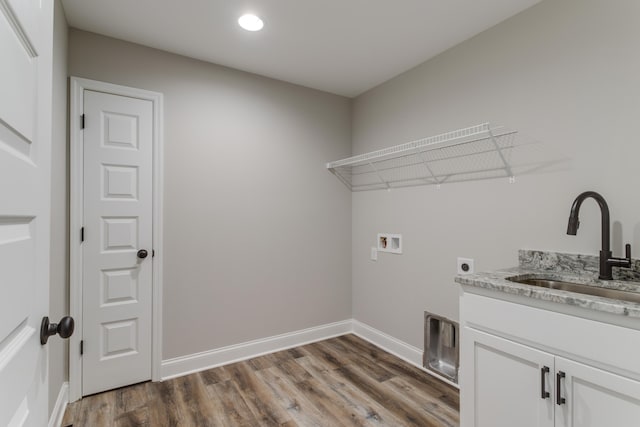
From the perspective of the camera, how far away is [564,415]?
1245 mm

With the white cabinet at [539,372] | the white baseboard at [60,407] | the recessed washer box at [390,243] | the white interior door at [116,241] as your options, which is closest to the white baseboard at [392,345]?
the recessed washer box at [390,243]

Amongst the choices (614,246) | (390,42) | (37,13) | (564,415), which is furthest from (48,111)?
(614,246)

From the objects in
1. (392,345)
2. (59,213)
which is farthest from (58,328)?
(392,345)

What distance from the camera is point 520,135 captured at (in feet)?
6.54

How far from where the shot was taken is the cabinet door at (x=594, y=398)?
1098 mm

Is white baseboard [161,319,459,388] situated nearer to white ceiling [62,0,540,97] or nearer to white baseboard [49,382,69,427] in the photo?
white baseboard [49,382,69,427]

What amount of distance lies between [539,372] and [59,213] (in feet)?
8.41

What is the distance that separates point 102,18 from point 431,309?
118 inches

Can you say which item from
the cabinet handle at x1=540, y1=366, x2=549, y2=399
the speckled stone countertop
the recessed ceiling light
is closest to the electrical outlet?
the speckled stone countertop

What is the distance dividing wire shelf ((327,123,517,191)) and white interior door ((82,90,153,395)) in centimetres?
167

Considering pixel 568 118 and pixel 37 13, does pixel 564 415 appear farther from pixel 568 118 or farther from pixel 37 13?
pixel 37 13

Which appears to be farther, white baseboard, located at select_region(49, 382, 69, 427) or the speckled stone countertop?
white baseboard, located at select_region(49, 382, 69, 427)

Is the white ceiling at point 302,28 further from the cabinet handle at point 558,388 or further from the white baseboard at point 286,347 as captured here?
the white baseboard at point 286,347

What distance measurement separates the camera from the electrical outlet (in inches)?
89.0
